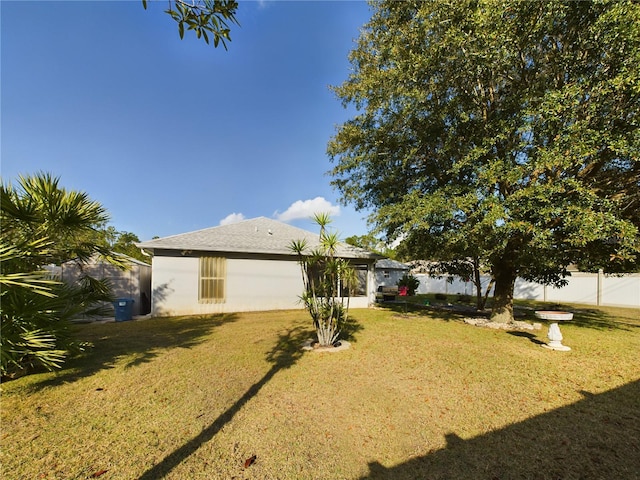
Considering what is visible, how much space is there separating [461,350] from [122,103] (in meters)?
13.4

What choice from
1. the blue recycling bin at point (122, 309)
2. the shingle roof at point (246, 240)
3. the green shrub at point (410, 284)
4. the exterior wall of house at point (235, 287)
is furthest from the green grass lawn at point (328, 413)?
the green shrub at point (410, 284)

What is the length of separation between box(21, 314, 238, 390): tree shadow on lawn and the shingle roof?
286 cm

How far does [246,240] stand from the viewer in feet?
44.3

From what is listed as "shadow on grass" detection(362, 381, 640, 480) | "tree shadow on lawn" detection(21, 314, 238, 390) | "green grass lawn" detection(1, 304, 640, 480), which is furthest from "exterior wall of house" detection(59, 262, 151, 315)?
"shadow on grass" detection(362, 381, 640, 480)

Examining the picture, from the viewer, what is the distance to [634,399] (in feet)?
14.2

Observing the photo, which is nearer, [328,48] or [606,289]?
[328,48]

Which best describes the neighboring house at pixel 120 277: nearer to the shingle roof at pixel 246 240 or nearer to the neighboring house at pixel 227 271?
the neighboring house at pixel 227 271

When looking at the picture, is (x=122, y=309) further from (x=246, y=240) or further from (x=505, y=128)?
(x=505, y=128)

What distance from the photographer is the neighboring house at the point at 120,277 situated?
11016 mm

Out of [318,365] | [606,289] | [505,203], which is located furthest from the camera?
[606,289]

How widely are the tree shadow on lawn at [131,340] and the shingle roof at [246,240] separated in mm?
2858

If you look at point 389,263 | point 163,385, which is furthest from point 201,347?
point 389,263

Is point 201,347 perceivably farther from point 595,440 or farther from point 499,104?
point 499,104

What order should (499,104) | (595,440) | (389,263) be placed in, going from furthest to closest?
(389,263)
(499,104)
(595,440)
